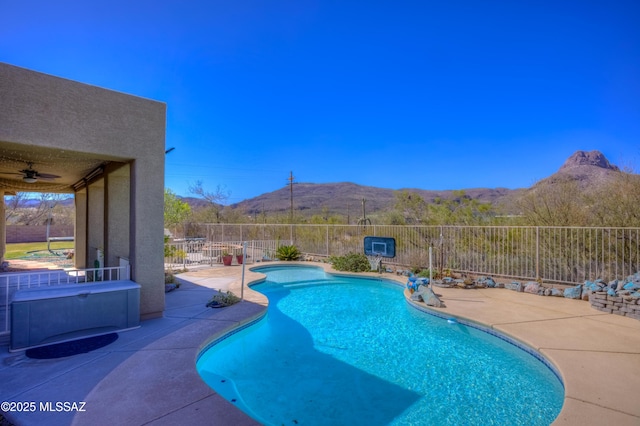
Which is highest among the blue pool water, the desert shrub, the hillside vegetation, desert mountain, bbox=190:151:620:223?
desert mountain, bbox=190:151:620:223

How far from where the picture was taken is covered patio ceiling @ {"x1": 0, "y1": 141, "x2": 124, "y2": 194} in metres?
4.55

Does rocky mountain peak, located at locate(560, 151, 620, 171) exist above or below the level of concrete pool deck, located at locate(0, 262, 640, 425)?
above

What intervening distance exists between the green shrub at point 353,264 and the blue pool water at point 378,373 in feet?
13.8

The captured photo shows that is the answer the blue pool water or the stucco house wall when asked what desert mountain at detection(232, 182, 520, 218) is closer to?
the blue pool water

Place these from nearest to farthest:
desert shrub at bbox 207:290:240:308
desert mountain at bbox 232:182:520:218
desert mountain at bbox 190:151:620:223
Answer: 1. desert shrub at bbox 207:290:240:308
2. desert mountain at bbox 190:151:620:223
3. desert mountain at bbox 232:182:520:218

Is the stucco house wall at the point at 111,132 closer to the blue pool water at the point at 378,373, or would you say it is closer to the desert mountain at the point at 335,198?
the blue pool water at the point at 378,373

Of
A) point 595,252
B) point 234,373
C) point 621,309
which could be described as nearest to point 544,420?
point 234,373

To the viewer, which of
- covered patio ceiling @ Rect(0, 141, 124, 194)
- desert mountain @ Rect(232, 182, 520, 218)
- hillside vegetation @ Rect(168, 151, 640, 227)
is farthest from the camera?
desert mountain @ Rect(232, 182, 520, 218)

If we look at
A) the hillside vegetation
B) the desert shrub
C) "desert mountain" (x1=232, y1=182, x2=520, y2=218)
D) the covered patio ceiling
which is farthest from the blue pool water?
"desert mountain" (x1=232, y1=182, x2=520, y2=218)

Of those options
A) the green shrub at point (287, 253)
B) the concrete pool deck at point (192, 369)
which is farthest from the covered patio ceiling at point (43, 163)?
the green shrub at point (287, 253)

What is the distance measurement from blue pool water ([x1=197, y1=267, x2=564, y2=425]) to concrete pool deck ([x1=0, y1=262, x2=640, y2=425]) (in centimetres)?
34

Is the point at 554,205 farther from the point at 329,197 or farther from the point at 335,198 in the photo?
the point at 329,197

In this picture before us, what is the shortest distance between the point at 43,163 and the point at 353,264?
906 cm

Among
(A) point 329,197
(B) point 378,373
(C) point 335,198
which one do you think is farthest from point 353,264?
(A) point 329,197
